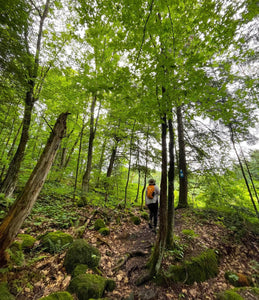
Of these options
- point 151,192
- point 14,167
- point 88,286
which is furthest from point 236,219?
point 14,167

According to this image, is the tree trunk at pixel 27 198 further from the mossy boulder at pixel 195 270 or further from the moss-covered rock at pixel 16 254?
the mossy boulder at pixel 195 270

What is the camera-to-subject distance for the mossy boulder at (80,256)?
10.6 feet

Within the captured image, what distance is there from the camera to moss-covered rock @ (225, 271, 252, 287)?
338 centimetres

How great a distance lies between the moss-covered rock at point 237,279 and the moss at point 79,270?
13.1 feet

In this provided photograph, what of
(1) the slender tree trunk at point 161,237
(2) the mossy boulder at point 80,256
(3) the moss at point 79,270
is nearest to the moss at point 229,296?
(1) the slender tree trunk at point 161,237

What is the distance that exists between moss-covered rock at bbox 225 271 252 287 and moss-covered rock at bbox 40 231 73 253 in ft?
15.9

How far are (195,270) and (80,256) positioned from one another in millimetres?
3211

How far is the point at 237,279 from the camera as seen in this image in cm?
343

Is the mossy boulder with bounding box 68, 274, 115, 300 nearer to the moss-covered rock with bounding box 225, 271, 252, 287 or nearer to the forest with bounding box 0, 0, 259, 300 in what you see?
the forest with bounding box 0, 0, 259, 300

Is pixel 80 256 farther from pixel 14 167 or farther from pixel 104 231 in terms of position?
pixel 14 167

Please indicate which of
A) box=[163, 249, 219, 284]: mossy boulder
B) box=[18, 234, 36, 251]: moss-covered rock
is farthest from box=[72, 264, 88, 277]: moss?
box=[163, 249, 219, 284]: mossy boulder

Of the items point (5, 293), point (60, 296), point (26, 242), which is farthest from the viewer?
point (26, 242)

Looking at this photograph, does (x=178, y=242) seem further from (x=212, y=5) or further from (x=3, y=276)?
(x=212, y=5)

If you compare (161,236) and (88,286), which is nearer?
(88,286)
